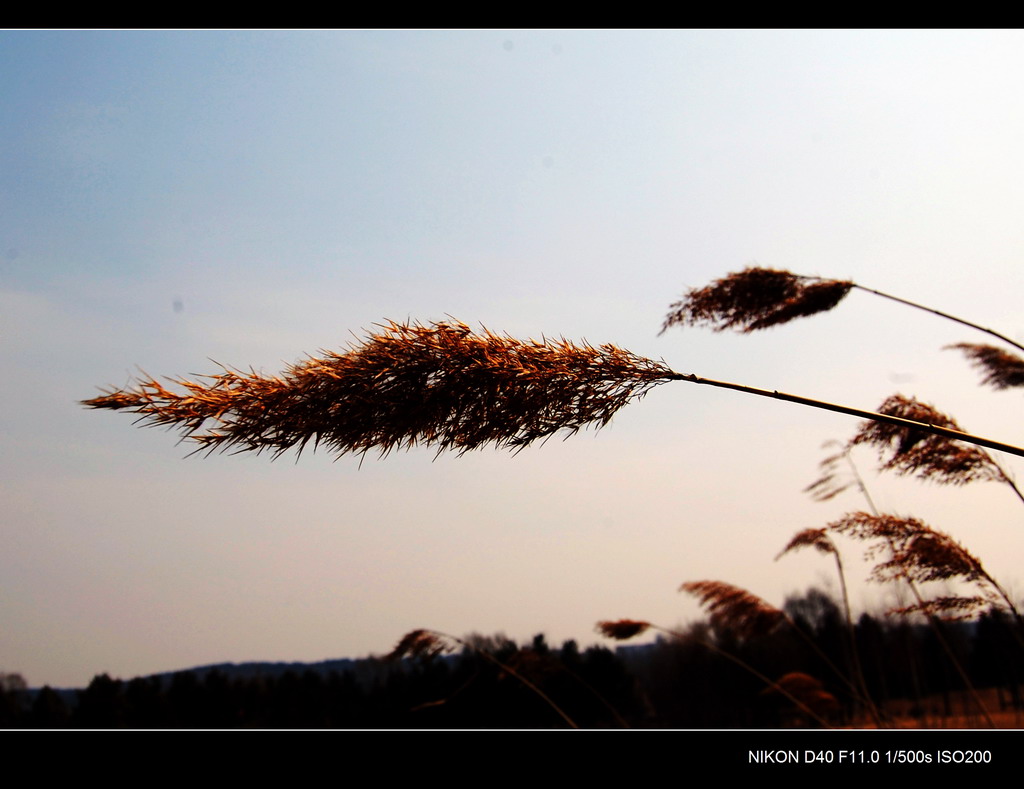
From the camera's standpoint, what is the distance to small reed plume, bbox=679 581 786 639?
5766 millimetres

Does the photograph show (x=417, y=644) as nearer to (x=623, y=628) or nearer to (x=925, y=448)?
(x=623, y=628)

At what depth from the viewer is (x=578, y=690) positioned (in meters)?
40.8

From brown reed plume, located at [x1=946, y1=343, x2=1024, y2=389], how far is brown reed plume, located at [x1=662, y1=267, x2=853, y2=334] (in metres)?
2.21

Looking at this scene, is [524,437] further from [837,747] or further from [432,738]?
[837,747]

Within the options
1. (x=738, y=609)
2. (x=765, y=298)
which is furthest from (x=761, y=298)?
(x=738, y=609)

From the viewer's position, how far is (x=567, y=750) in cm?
236

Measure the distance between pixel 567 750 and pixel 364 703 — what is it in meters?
37.5

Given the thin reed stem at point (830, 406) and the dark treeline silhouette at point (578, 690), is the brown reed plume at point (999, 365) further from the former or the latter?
the dark treeline silhouette at point (578, 690)

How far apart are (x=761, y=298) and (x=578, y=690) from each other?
41.7 metres

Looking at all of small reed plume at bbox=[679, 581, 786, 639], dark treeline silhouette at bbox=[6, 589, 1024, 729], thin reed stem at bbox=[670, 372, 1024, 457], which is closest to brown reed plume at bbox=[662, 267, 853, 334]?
thin reed stem at bbox=[670, 372, 1024, 457]

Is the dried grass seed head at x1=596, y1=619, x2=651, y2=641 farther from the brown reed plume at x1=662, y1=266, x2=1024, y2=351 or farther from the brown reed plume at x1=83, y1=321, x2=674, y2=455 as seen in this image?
the brown reed plume at x1=83, y1=321, x2=674, y2=455

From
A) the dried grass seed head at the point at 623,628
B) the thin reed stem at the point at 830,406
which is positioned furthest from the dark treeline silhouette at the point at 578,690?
the thin reed stem at the point at 830,406

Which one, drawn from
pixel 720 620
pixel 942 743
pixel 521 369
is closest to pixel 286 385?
pixel 521 369

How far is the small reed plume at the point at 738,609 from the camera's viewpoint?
227 inches
